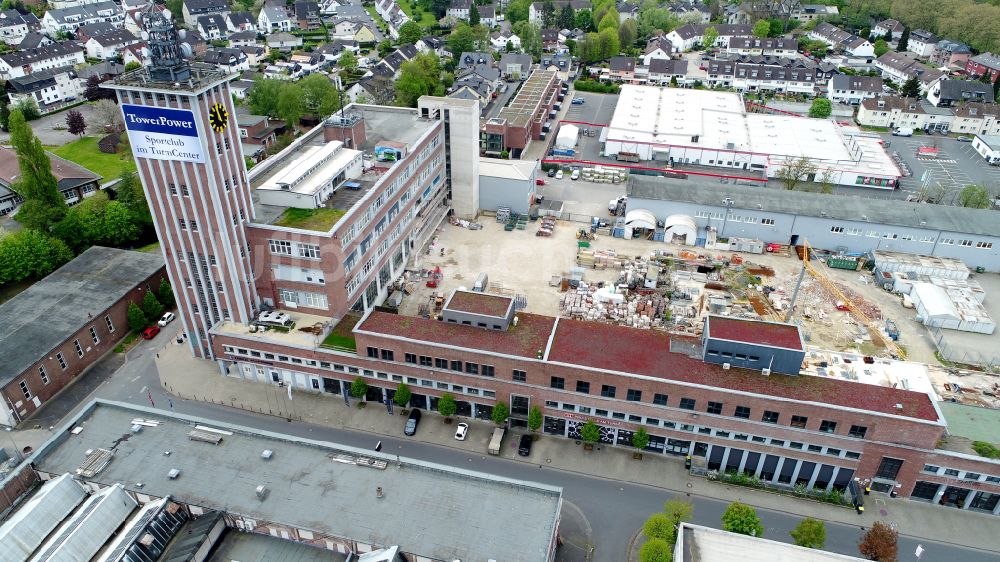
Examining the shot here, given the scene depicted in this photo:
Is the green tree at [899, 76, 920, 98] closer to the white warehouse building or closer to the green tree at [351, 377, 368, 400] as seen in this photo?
the white warehouse building

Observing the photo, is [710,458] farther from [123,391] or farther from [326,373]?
[123,391]

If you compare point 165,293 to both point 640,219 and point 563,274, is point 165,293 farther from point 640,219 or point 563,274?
point 640,219

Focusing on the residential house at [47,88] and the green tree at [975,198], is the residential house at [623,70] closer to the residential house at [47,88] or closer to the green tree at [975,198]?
the green tree at [975,198]

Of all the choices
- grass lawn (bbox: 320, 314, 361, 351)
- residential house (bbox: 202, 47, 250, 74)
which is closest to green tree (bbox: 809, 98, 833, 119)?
grass lawn (bbox: 320, 314, 361, 351)

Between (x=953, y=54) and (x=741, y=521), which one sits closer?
(x=741, y=521)

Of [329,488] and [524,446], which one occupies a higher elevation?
[329,488]

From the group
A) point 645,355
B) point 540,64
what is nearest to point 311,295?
point 645,355

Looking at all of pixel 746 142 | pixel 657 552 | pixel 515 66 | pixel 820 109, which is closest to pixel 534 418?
pixel 657 552
